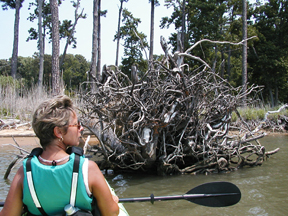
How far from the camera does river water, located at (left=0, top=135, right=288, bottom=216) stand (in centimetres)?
458

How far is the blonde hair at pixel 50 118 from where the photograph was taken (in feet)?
6.05

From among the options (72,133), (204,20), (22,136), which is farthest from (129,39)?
(72,133)

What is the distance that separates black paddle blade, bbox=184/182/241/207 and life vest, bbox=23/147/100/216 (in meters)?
2.14

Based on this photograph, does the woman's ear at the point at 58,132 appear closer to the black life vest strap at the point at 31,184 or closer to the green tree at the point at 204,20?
the black life vest strap at the point at 31,184

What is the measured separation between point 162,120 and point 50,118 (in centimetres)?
418

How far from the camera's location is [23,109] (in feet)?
49.6

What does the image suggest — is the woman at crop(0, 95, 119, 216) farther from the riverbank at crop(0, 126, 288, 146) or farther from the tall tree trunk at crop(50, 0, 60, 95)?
the riverbank at crop(0, 126, 288, 146)

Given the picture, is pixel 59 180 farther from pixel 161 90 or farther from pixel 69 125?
pixel 161 90

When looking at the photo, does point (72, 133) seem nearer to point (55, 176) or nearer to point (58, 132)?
point (58, 132)

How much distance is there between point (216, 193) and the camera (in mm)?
3621

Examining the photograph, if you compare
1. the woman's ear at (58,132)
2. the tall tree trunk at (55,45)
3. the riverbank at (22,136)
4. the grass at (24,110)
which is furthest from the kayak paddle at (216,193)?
the grass at (24,110)

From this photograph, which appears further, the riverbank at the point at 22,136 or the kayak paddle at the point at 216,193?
the riverbank at the point at 22,136

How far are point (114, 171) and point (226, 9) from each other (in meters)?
20.7

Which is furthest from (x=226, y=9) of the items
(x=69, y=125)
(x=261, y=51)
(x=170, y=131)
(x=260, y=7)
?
(x=69, y=125)
